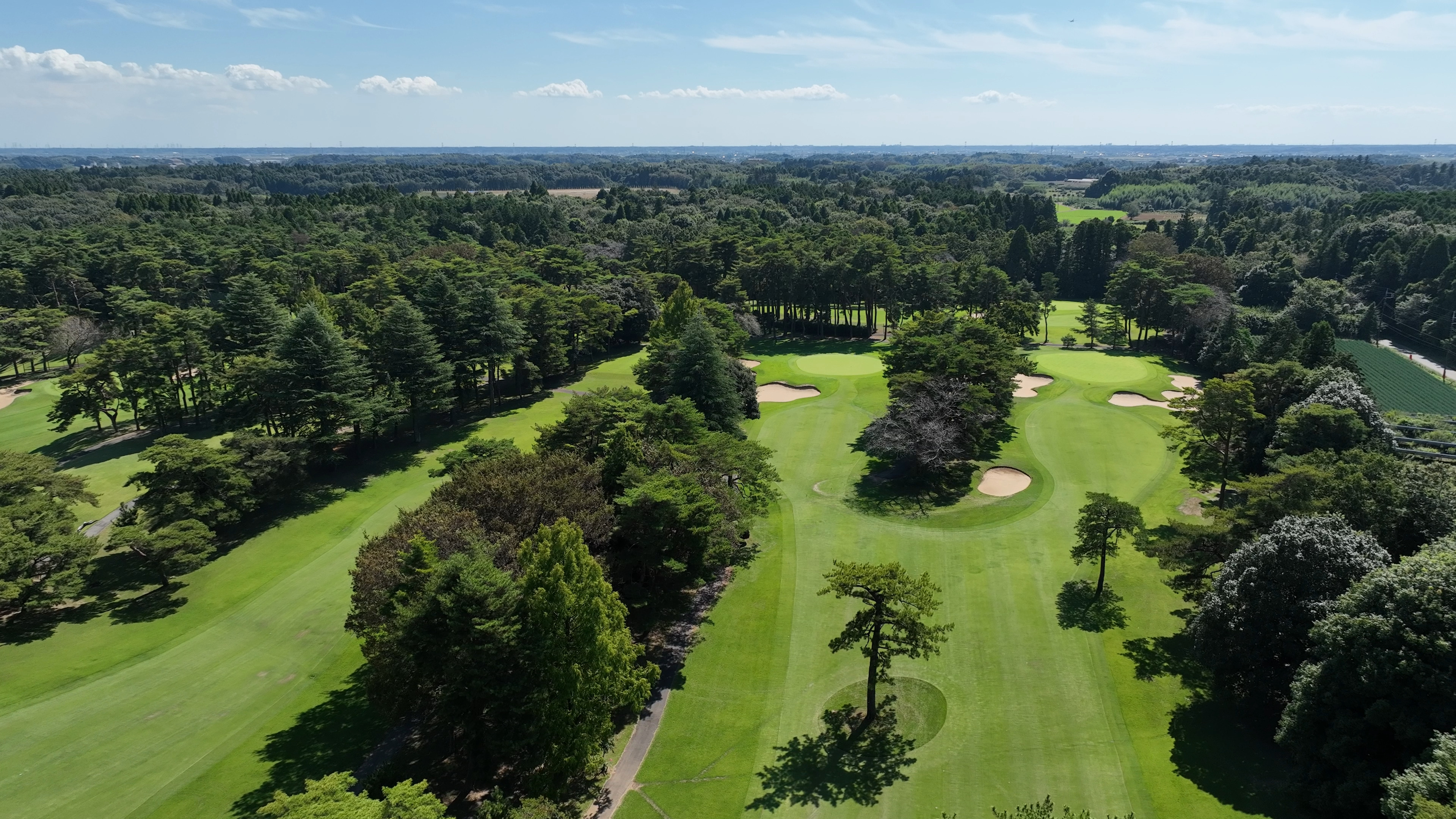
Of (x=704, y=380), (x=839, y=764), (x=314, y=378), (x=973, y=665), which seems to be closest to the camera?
(x=839, y=764)

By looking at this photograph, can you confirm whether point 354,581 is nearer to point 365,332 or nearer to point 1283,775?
point 1283,775

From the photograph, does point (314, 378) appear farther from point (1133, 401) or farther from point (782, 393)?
point (1133, 401)

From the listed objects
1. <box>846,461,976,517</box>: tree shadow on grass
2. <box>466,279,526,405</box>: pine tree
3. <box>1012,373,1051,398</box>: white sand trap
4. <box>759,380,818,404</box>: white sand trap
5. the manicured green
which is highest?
the manicured green

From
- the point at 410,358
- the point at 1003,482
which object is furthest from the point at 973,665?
the point at 410,358

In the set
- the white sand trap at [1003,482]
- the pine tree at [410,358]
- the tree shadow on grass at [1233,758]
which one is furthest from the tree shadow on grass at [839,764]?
the pine tree at [410,358]

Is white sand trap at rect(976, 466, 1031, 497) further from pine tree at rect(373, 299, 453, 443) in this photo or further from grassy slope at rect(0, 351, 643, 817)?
pine tree at rect(373, 299, 453, 443)

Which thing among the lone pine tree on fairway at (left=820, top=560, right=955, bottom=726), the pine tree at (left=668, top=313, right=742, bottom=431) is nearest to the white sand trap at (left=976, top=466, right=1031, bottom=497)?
the pine tree at (left=668, top=313, right=742, bottom=431)
